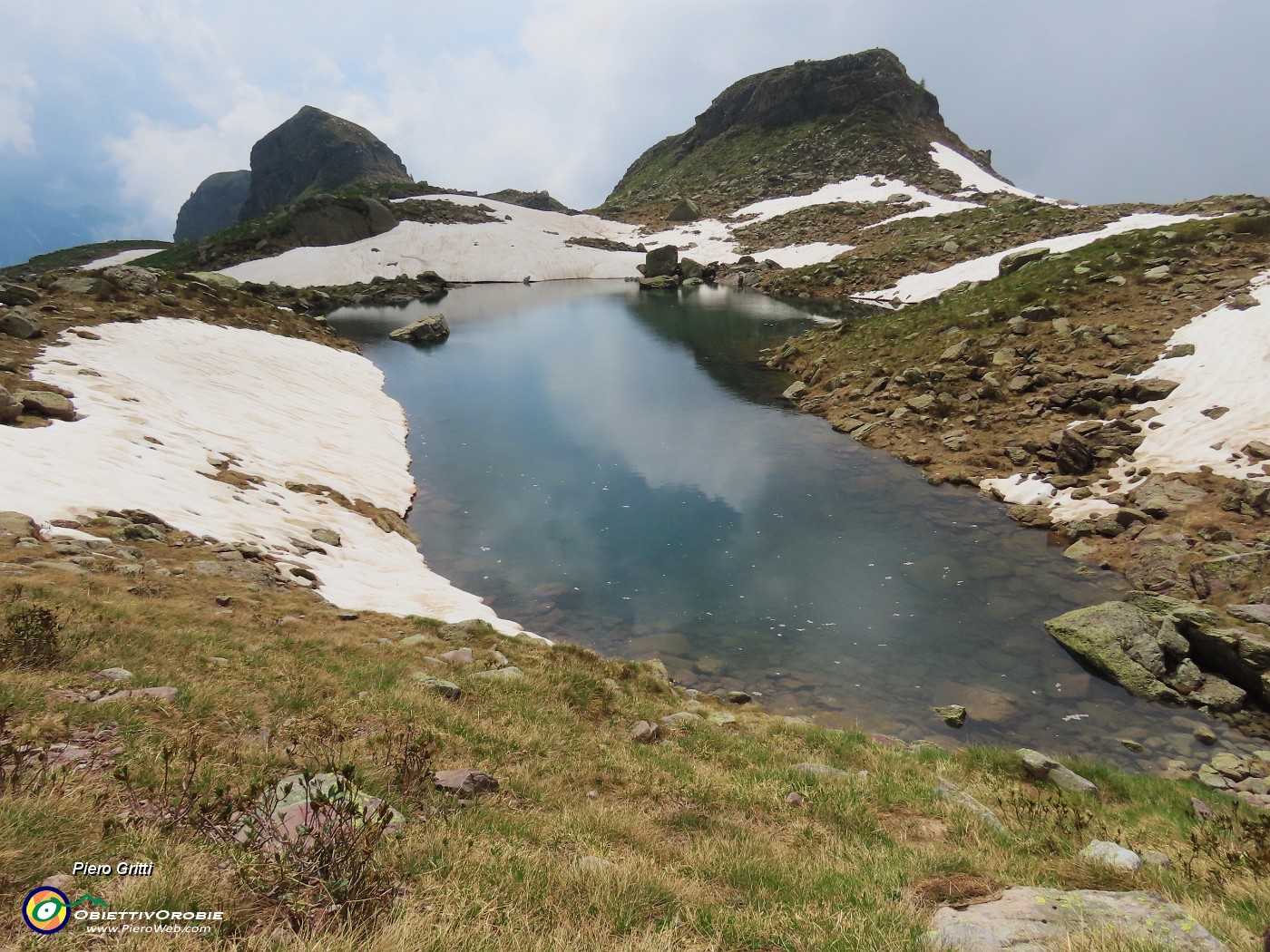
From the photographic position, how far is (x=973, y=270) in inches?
2330

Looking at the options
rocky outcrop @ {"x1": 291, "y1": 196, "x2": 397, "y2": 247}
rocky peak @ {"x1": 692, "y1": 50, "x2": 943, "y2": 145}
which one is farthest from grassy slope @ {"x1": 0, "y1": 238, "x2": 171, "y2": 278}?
rocky peak @ {"x1": 692, "y1": 50, "x2": 943, "y2": 145}

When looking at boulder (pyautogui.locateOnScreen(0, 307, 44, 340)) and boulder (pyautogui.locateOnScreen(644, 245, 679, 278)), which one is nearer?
boulder (pyautogui.locateOnScreen(0, 307, 44, 340))

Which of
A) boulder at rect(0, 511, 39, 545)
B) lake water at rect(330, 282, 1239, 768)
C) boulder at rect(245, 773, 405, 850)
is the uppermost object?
boulder at rect(245, 773, 405, 850)

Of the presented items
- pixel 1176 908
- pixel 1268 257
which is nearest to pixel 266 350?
pixel 1176 908

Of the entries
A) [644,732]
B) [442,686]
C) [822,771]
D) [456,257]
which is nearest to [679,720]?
[644,732]

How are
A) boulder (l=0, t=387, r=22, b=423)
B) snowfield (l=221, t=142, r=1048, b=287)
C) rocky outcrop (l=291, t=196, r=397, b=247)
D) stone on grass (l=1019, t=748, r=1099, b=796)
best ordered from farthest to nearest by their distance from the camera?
rocky outcrop (l=291, t=196, r=397, b=247) < snowfield (l=221, t=142, r=1048, b=287) < boulder (l=0, t=387, r=22, b=423) < stone on grass (l=1019, t=748, r=1099, b=796)

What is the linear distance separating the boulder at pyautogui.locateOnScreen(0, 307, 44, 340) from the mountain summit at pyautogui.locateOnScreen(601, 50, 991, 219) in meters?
125

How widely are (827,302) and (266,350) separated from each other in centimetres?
5737

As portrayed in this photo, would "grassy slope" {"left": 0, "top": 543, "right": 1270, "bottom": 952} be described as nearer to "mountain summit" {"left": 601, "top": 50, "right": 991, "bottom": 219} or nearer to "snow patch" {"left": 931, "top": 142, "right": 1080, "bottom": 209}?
"snow patch" {"left": 931, "top": 142, "right": 1080, "bottom": 209}

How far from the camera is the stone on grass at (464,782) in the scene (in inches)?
273

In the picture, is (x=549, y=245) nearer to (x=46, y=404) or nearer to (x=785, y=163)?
(x=785, y=163)

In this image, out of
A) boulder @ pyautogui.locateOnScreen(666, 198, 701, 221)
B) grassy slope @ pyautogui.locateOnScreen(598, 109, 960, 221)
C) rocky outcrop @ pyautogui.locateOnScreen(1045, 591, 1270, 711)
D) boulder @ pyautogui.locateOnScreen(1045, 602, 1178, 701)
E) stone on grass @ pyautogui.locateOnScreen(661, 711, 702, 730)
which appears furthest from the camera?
grassy slope @ pyautogui.locateOnScreen(598, 109, 960, 221)

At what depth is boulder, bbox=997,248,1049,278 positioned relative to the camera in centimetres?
4538

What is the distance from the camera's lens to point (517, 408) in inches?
1486
